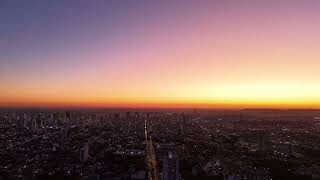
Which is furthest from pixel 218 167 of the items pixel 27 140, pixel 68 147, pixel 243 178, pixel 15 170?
pixel 27 140

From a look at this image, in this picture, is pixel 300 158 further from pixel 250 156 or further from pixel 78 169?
pixel 78 169

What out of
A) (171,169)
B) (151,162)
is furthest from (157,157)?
(171,169)

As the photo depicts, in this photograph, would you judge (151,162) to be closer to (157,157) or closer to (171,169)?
(157,157)

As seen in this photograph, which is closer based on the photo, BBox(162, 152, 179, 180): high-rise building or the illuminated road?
BBox(162, 152, 179, 180): high-rise building

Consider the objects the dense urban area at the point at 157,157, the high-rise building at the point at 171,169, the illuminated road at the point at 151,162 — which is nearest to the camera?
the high-rise building at the point at 171,169

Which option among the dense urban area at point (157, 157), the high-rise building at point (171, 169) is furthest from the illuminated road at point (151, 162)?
the high-rise building at point (171, 169)

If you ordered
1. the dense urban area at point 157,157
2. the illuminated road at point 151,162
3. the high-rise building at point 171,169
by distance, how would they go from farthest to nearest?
the dense urban area at point 157,157
the illuminated road at point 151,162
the high-rise building at point 171,169

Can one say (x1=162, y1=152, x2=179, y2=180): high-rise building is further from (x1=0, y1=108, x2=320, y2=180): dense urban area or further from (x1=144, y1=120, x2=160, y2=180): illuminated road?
(x1=144, y1=120, x2=160, y2=180): illuminated road

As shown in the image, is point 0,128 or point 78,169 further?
point 0,128

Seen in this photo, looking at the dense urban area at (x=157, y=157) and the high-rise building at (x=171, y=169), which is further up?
the high-rise building at (x=171, y=169)

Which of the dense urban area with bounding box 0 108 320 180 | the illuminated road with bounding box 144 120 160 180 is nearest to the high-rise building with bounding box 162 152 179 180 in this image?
the dense urban area with bounding box 0 108 320 180

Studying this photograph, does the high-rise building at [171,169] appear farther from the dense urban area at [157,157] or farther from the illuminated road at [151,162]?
the illuminated road at [151,162]
